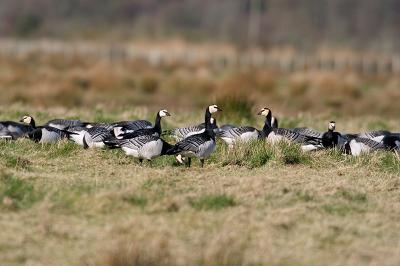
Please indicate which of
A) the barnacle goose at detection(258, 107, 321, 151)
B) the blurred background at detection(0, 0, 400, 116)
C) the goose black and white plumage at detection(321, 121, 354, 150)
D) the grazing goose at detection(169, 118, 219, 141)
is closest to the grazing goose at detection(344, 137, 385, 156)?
the goose black and white plumage at detection(321, 121, 354, 150)

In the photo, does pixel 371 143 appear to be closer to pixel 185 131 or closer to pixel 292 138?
pixel 292 138

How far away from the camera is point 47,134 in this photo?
14078 millimetres

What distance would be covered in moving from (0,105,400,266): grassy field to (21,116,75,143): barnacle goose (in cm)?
97

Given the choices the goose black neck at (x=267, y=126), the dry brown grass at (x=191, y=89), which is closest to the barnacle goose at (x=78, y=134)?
the goose black neck at (x=267, y=126)

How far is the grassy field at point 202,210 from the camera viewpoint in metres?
8.43

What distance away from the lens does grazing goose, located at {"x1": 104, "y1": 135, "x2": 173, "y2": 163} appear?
1230 centimetres

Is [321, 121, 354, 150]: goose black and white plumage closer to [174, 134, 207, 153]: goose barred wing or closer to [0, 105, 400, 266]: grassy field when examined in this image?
[0, 105, 400, 266]: grassy field

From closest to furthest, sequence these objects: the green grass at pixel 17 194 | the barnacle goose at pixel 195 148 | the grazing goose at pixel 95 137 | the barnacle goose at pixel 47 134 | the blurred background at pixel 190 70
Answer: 1. the green grass at pixel 17 194
2. the barnacle goose at pixel 195 148
3. the grazing goose at pixel 95 137
4. the barnacle goose at pixel 47 134
5. the blurred background at pixel 190 70

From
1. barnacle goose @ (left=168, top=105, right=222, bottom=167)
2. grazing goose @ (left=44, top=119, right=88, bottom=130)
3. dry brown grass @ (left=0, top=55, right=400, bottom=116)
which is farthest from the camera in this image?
dry brown grass @ (left=0, top=55, right=400, bottom=116)

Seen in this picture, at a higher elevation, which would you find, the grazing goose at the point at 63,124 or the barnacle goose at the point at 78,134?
the grazing goose at the point at 63,124

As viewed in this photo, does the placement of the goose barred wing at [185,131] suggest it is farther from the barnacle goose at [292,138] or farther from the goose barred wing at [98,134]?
the goose barred wing at [98,134]

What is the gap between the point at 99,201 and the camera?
970cm

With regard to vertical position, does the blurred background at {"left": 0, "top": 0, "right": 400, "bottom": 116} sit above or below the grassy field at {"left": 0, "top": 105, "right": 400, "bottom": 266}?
above

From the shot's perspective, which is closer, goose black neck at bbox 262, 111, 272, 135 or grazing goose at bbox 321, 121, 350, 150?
grazing goose at bbox 321, 121, 350, 150
